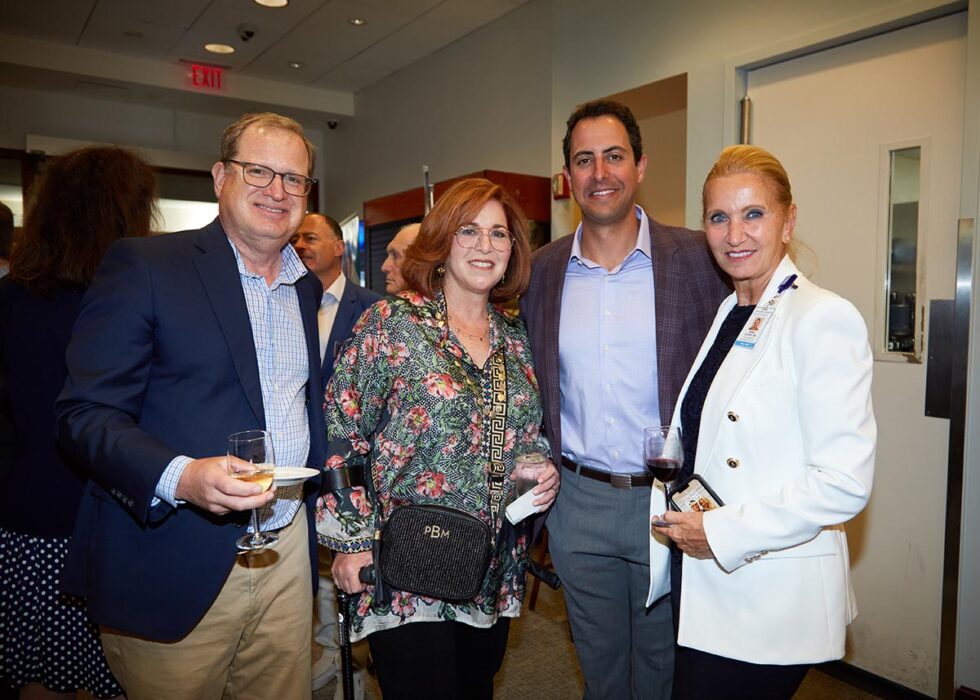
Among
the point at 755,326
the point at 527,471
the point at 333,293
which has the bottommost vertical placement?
the point at 527,471

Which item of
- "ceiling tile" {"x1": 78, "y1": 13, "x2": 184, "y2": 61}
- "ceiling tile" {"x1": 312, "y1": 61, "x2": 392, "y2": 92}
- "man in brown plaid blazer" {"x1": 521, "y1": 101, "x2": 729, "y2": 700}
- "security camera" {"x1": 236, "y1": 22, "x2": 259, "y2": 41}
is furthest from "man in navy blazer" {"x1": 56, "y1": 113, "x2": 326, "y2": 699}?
"ceiling tile" {"x1": 312, "y1": 61, "x2": 392, "y2": 92}

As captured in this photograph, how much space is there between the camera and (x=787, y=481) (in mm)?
1498

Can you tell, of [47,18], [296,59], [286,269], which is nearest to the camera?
[286,269]

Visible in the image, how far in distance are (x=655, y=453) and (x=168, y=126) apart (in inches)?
299

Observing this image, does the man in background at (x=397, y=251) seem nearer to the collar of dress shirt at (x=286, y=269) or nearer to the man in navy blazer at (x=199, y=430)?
the collar of dress shirt at (x=286, y=269)

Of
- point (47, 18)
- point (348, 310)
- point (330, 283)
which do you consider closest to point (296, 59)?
point (47, 18)

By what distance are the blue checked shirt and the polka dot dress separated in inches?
37.0

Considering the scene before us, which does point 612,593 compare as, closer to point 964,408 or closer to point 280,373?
point 280,373

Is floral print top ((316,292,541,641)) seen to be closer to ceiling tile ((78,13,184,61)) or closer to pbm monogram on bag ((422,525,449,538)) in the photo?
pbm monogram on bag ((422,525,449,538))

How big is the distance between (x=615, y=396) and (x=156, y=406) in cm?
128

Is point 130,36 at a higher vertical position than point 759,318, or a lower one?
higher

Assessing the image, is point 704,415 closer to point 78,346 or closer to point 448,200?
point 448,200

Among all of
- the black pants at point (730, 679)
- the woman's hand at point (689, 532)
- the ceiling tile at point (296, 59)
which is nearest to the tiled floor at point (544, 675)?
the black pants at point (730, 679)

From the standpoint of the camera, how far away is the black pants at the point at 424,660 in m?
1.76
